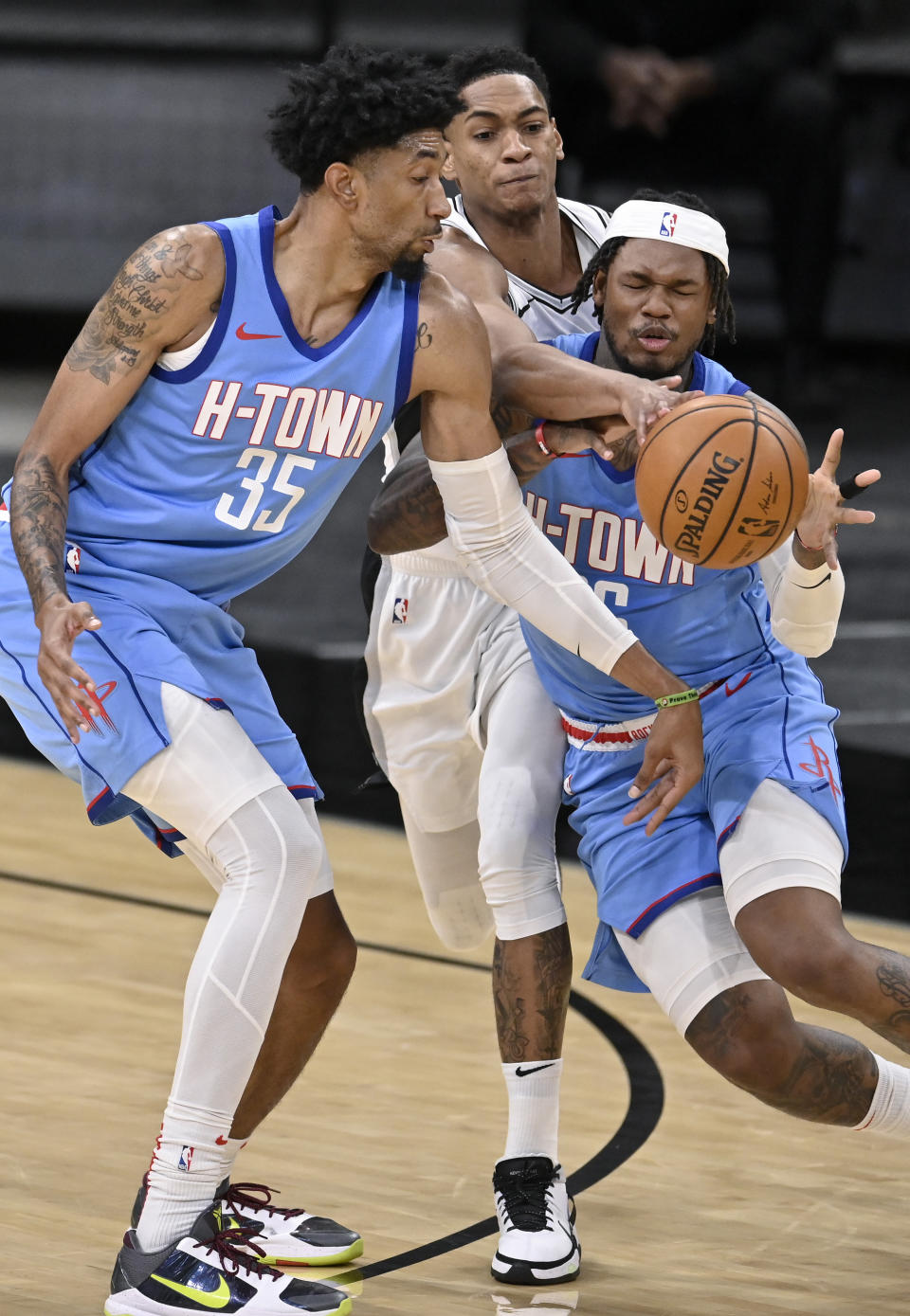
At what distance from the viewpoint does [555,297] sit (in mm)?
4117

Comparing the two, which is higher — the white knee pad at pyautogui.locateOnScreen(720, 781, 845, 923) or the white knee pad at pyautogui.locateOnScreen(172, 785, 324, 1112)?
the white knee pad at pyautogui.locateOnScreen(720, 781, 845, 923)

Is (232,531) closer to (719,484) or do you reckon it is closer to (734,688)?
(719,484)

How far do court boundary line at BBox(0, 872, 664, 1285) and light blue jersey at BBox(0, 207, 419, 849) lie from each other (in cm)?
86

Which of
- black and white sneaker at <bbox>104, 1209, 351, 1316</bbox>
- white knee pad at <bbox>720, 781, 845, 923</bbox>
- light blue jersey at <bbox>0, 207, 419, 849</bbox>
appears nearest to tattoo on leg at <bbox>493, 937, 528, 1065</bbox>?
white knee pad at <bbox>720, 781, 845, 923</bbox>

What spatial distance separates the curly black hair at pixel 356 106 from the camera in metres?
3.22

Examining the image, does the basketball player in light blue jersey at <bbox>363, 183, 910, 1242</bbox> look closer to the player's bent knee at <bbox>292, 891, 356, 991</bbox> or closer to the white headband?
the white headband

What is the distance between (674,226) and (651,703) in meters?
0.84

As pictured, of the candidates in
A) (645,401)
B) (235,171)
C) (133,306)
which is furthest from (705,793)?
(235,171)

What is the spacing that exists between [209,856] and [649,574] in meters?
0.96

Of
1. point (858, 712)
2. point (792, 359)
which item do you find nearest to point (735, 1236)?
point (858, 712)

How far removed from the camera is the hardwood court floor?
3467 millimetres

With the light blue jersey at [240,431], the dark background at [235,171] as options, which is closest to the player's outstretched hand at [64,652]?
the light blue jersey at [240,431]

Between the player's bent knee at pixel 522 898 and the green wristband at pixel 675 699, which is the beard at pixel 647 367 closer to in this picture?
the green wristband at pixel 675 699

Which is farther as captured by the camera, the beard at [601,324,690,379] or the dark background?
the dark background
